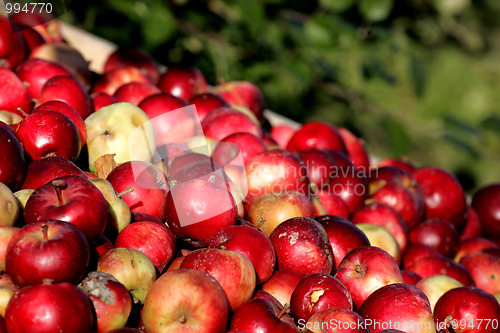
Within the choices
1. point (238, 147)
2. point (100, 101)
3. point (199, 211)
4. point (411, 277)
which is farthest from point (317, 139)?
point (199, 211)

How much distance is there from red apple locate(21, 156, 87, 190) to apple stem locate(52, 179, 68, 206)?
0.75 ft

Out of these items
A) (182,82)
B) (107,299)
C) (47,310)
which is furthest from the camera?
(182,82)

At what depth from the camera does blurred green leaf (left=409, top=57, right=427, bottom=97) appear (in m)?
4.46

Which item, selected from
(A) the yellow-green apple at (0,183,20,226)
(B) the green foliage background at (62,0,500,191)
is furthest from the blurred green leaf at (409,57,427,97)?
(A) the yellow-green apple at (0,183,20,226)

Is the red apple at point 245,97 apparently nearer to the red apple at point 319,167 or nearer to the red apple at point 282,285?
the red apple at point 319,167

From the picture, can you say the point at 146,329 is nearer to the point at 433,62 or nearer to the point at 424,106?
the point at 424,106

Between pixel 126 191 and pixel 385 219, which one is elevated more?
pixel 126 191

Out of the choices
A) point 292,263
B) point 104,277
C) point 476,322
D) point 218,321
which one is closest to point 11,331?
point 104,277

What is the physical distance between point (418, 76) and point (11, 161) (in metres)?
3.75

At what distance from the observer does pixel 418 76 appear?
14.7 ft

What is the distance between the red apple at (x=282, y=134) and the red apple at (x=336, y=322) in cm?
197

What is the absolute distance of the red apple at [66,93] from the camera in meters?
2.33

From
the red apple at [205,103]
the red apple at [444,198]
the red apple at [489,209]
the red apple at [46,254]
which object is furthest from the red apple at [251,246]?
the red apple at [489,209]

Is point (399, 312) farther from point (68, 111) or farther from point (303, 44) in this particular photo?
point (303, 44)
